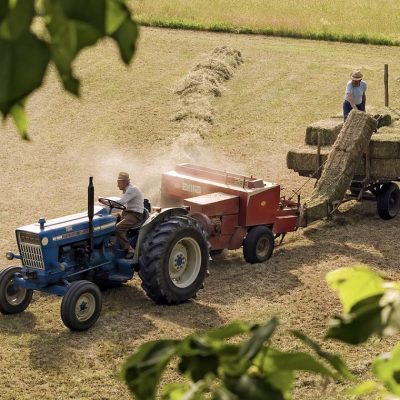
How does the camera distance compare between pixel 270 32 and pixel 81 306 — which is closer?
pixel 81 306

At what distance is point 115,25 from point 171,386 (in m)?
0.50

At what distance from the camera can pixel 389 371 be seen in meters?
1.38

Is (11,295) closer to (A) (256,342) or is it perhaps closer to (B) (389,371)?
(B) (389,371)

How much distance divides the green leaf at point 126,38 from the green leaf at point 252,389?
356 mm

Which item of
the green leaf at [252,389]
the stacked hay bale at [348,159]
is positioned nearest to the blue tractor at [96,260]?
the stacked hay bale at [348,159]


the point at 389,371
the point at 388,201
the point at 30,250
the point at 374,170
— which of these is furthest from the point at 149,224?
the point at 389,371

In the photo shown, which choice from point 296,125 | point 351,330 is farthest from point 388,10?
point 351,330

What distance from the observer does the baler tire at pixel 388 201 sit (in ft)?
51.6

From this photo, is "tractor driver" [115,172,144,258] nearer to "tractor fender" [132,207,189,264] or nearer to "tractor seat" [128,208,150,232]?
"tractor seat" [128,208,150,232]

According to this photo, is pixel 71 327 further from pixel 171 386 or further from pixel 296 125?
pixel 296 125

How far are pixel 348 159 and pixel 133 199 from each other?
4573 millimetres

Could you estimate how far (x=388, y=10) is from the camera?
1517 inches

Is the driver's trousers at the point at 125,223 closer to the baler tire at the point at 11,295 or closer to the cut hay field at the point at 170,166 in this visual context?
the cut hay field at the point at 170,166

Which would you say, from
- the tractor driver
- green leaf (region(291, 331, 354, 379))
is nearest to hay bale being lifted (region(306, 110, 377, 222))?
the tractor driver
